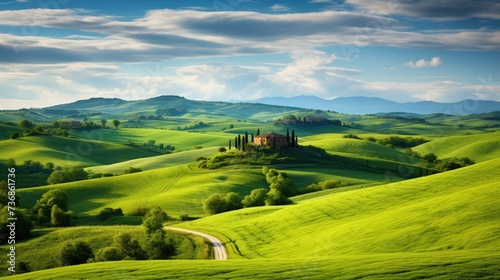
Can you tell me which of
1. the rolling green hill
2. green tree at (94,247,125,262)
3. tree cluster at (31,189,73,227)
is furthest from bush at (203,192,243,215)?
green tree at (94,247,125,262)

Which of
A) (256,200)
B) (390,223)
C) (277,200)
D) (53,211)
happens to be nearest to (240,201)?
(256,200)

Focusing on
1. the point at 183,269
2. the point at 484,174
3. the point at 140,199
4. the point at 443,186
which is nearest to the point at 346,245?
the point at 183,269

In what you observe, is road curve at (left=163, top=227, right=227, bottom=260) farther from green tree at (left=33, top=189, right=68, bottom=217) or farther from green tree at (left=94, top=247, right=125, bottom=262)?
green tree at (left=33, top=189, right=68, bottom=217)

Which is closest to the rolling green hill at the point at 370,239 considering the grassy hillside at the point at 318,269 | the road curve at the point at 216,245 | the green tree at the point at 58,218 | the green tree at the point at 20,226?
the grassy hillside at the point at 318,269

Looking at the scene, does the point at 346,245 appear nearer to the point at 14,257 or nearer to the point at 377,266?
the point at 377,266

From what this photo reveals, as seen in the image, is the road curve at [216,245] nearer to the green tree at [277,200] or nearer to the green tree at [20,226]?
the green tree at [20,226]
